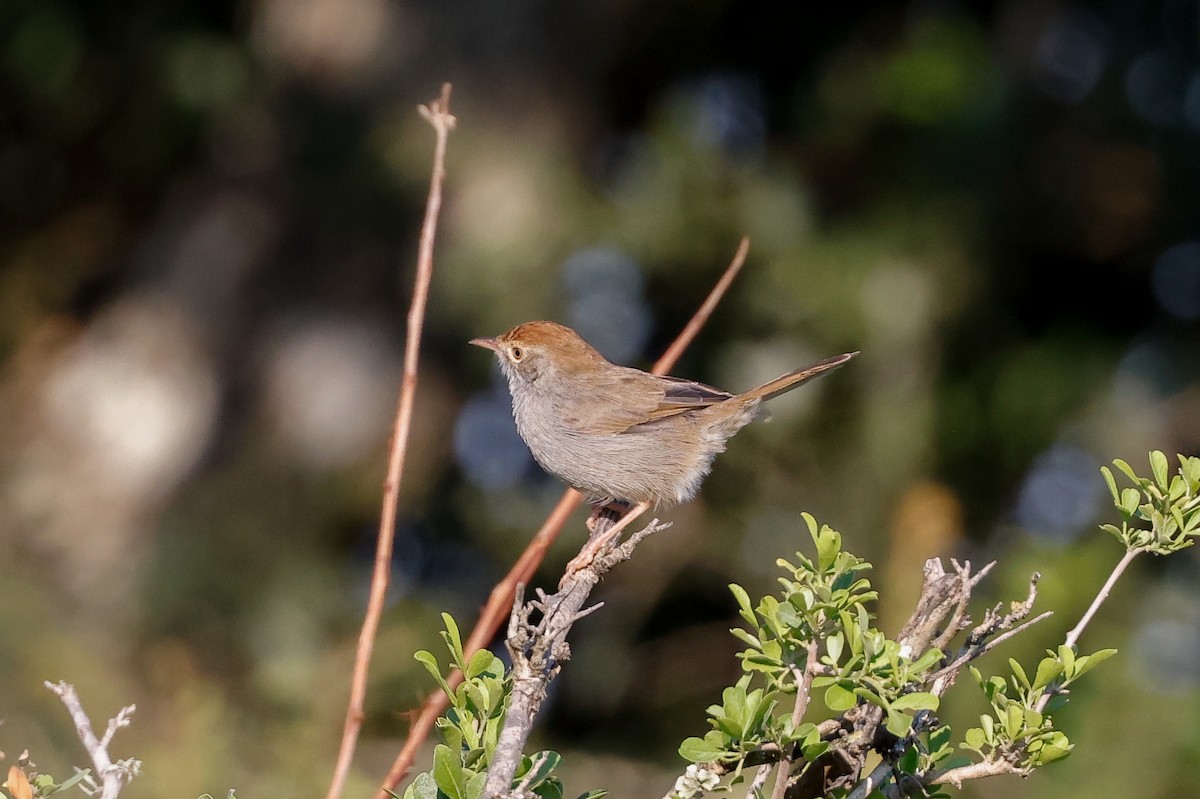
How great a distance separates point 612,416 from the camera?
4801mm

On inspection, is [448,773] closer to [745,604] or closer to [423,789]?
[423,789]

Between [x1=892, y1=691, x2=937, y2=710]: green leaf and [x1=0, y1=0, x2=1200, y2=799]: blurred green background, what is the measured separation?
5.05 m

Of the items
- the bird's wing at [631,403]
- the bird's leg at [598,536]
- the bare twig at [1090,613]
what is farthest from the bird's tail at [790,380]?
the bare twig at [1090,613]

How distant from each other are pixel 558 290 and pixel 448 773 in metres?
6.33

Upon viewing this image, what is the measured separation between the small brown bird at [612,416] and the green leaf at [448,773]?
2847 millimetres

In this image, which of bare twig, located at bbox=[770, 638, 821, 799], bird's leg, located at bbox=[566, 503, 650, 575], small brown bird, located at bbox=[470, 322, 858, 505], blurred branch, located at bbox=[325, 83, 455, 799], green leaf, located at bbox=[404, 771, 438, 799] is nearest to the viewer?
bare twig, located at bbox=[770, 638, 821, 799]

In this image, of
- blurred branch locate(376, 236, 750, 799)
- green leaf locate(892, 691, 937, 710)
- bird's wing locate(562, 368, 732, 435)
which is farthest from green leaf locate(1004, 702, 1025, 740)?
bird's wing locate(562, 368, 732, 435)

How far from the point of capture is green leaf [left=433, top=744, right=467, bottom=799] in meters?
1.62

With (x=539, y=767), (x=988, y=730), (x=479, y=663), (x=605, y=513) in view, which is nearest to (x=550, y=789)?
(x=539, y=767)

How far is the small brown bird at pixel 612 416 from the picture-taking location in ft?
15.1

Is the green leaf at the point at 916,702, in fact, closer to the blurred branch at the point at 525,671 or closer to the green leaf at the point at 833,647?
the green leaf at the point at 833,647

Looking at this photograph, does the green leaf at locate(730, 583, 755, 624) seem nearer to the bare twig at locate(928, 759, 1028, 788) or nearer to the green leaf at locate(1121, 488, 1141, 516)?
the bare twig at locate(928, 759, 1028, 788)

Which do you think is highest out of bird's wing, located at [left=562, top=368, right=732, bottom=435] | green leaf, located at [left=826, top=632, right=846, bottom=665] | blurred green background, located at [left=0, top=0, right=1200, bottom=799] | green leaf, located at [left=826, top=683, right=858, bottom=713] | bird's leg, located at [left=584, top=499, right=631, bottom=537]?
blurred green background, located at [left=0, top=0, right=1200, bottom=799]

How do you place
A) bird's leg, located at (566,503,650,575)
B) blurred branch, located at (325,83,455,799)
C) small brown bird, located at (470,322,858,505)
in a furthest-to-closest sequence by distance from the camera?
small brown bird, located at (470,322,858,505) < bird's leg, located at (566,503,650,575) < blurred branch, located at (325,83,455,799)
